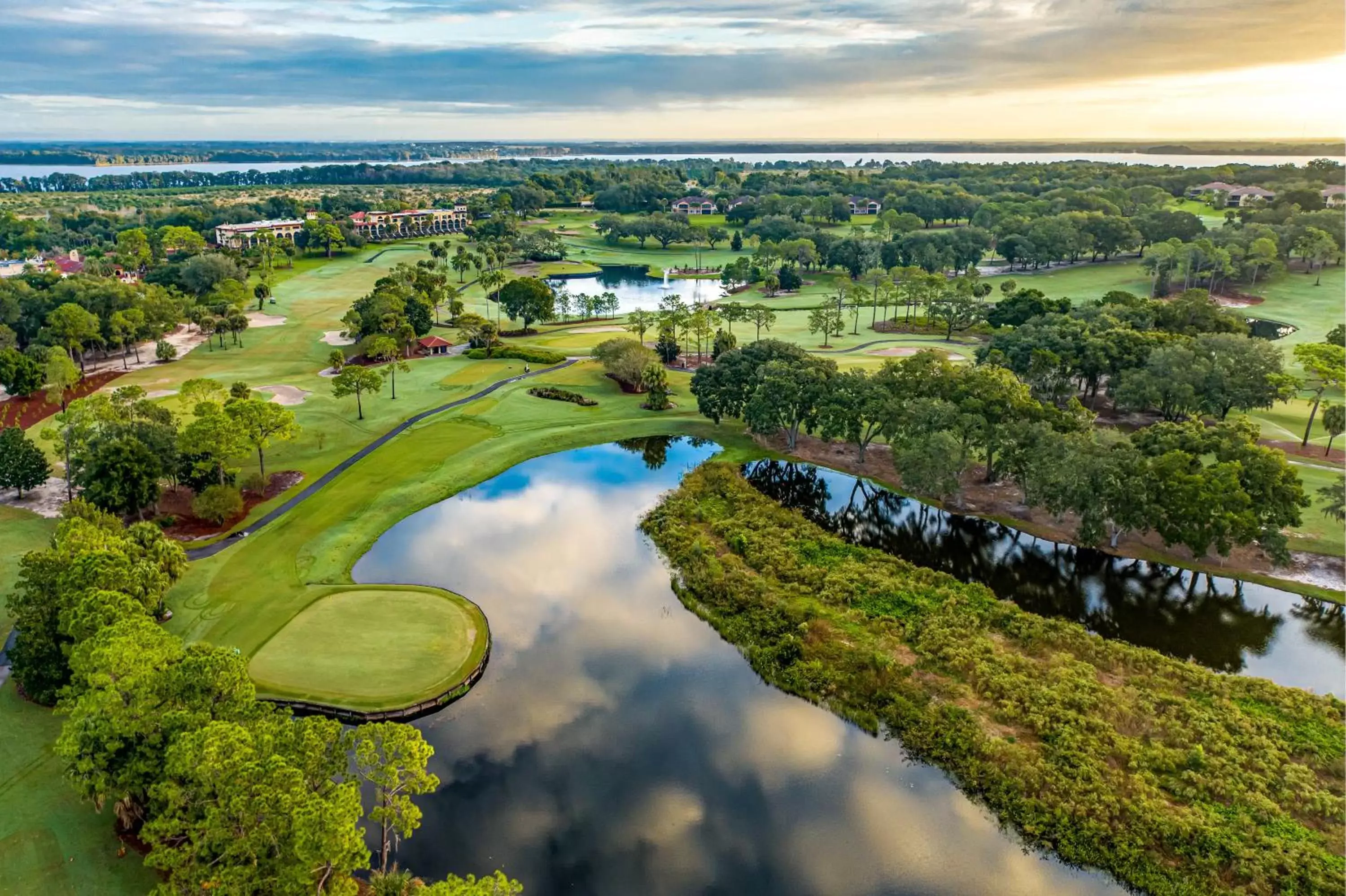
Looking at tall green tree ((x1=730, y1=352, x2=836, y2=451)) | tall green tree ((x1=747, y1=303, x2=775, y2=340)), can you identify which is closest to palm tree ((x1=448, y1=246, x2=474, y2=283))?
tall green tree ((x1=747, y1=303, x2=775, y2=340))

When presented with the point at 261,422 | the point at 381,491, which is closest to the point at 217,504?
the point at 261,422

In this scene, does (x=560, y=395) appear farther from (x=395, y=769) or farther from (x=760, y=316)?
(x=395, y=769)

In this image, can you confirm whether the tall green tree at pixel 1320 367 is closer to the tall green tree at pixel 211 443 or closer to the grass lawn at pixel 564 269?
the tall green tree at pixel 211 443

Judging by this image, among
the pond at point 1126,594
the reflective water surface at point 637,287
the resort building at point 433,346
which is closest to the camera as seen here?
the pond at point 1126,594

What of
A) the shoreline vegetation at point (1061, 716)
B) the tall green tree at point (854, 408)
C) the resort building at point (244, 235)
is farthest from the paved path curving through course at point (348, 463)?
the resort building at point (244, 235)

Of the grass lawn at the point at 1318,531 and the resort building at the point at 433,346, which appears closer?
the grass lawn at the point at 1318,531

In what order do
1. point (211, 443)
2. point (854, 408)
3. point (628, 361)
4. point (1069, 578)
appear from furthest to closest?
point (628, 361)
point (854, 408)
point (211, 443)
point (1069, 578)
